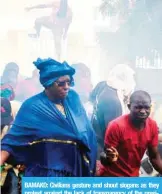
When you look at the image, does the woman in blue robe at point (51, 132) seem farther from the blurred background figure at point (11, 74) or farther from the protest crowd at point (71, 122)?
the blurred background figure at point (11, 74)

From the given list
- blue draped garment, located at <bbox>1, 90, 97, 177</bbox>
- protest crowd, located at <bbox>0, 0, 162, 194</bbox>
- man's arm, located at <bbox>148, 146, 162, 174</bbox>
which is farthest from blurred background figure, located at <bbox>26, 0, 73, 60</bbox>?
man's arm, located at <bbox>148, 146, 162, 174</bbox>

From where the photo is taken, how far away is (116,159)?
7.39 ft

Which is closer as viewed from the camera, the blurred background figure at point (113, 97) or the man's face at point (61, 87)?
the man's face at point (61, 87)

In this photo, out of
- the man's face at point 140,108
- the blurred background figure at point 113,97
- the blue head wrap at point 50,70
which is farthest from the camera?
the blurred background figure at point 113,97

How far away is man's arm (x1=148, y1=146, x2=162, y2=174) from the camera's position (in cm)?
228

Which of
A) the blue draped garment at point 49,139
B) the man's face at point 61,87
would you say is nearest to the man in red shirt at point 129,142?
the blue draped garment at point 49,139

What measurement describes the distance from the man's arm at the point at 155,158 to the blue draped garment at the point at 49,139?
0.46 metres

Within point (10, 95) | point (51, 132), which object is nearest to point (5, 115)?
point (10, 95)

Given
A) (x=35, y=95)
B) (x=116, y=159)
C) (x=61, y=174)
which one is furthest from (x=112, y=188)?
(x=35, y=95)

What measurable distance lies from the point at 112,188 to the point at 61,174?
384mm

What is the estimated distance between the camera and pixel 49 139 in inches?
83.5

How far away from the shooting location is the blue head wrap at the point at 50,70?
209 cm

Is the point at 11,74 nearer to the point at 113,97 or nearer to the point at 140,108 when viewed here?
the point at 113,97

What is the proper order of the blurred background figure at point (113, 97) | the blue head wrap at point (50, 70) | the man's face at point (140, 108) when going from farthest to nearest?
the blurred background figure at point (113, 97)
the man's face at point (140, 108)
the blue head wrap at point (50, 70)
